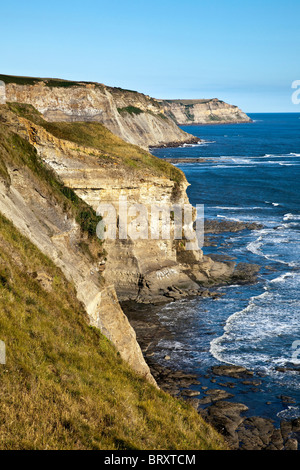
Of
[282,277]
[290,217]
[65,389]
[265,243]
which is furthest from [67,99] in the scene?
[65,389]

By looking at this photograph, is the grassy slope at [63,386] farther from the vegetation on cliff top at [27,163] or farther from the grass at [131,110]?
the grass at [131,110]

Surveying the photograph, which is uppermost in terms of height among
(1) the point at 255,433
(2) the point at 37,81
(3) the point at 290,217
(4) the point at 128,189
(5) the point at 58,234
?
(2) the point at 37,81

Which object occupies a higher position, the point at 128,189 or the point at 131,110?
the point at 131,110

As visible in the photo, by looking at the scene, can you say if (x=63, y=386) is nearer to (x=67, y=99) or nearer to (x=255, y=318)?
(x=255, y=318)

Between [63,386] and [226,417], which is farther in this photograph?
[226,417]

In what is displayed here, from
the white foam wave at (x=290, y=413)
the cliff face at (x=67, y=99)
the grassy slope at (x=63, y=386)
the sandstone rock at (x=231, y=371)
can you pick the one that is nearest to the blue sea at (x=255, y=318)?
the white foam wave at (x=290, y=413)

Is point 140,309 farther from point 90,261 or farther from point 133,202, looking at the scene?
point 90,261

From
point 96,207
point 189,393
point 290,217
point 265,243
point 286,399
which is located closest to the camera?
point 286,399
